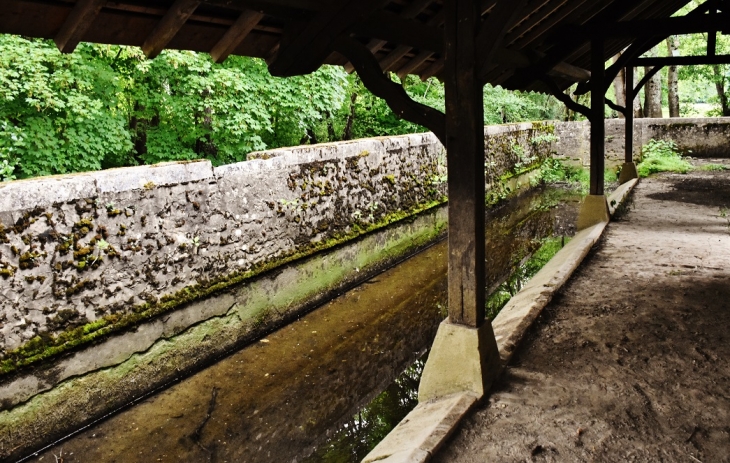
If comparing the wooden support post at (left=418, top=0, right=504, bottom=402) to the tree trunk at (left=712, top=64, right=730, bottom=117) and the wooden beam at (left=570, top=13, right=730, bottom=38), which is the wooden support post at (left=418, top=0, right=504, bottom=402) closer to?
the wooden beam at (left=570, top=13, right=730, bottom=38)

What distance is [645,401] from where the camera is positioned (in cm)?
335

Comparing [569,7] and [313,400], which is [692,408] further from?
[569,7]

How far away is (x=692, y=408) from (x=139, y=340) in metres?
4.39

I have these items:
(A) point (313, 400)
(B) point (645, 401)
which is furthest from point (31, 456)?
(B) point (645, 401)

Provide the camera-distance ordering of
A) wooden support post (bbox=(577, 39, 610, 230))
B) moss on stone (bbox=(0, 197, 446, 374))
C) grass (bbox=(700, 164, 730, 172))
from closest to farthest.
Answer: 1. moss on stone (bbox=(0, 197, 446, 374))
2. wooden support post (bbox=(577, 39, 610, 230))
3. grass (bbox=(700, 164, 730, 172))

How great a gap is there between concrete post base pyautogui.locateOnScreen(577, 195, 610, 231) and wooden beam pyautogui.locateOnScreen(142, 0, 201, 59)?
7.16 m

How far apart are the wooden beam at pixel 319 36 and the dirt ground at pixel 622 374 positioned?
2.40 metres

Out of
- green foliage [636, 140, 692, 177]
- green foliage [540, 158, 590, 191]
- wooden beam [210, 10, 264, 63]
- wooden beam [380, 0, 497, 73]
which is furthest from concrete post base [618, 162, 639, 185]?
wooden beam [210, 10, 264, 63]

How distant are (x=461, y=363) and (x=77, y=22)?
2.90 metres

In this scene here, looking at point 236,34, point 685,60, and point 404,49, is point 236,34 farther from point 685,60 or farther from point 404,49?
point 685,60

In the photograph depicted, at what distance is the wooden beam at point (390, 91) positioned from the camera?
130 inches

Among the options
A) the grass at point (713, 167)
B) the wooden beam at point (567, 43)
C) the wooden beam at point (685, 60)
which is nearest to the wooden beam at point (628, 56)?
the wooden beam at point (685, 60)

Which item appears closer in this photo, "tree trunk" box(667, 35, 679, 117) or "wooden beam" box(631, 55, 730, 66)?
"wooden beam" box(631, 55, 730, 66)

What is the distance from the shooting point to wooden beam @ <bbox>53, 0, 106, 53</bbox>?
7.85 feet
